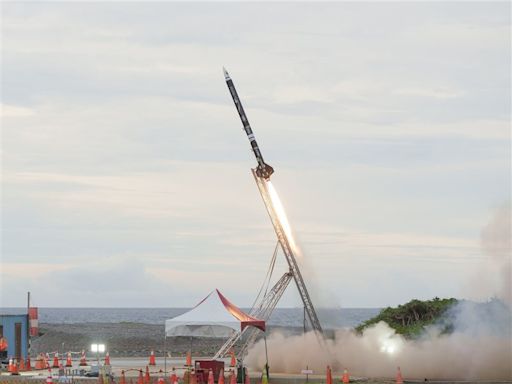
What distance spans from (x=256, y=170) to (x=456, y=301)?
73.1 ft

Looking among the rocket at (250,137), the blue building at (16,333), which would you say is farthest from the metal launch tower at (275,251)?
the blue building at (16,333)

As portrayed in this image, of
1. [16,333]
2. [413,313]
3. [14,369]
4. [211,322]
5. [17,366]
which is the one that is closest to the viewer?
[211,322]

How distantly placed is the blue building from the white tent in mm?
11796

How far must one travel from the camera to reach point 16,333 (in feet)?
170

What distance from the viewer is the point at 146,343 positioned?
86250 millimetres

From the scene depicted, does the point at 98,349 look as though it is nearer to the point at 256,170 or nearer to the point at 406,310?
the point at 256,170

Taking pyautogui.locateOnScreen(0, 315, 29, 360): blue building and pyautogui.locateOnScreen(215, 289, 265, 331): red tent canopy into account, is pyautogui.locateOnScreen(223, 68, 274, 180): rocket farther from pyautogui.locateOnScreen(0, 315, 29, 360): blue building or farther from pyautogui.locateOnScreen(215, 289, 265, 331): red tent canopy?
pyautogui.locateOnScreen(0, 315, 29, 360): blue building

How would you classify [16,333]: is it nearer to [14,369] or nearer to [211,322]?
[14,369]

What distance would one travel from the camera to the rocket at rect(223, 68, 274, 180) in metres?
48.8

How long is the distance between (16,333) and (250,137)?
49.1ft

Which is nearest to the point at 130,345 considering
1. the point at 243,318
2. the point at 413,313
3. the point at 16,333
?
the point at 413,313

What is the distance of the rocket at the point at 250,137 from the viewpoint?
4884 centimetres

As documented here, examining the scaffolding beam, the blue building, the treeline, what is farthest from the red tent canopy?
the treeline

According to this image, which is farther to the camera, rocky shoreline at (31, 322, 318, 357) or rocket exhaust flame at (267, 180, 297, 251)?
rocky shoreline at (31, 322, 318, 357)
